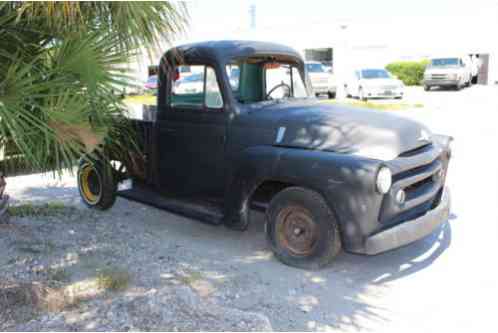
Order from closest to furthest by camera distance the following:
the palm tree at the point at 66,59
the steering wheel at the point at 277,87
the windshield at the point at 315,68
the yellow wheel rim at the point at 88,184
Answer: the palm tree at the point at 66,59 → the steering wheel at the point at 277,87 → the yellow wheel rim at the point at 88,184 → the windshield at the point at 315,68

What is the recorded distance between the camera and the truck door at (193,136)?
15.3ft

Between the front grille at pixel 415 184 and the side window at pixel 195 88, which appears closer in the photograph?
the front grille at pixel 415 184

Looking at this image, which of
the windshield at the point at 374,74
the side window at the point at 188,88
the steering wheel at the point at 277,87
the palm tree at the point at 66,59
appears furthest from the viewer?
the windshield at the point at 374,74

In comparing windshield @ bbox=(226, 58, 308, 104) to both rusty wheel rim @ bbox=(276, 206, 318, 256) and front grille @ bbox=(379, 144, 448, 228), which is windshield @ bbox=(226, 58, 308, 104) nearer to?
rusty wheel rim @ bbox=(276, 206, 318, 256)

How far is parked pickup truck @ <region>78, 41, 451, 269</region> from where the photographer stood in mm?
3801

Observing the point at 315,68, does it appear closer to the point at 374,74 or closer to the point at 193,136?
the point at 374,74

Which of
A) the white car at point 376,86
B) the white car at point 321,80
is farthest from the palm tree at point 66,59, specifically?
the white car at point 376,86

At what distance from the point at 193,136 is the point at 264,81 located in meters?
0.95

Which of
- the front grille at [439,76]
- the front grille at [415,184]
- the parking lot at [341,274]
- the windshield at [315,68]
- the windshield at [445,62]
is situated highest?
the windshield at [445,62]

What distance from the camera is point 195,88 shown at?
4941 mm

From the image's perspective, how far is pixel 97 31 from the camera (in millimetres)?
3531

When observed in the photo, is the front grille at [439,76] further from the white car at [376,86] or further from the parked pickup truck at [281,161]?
the parked pickup truck at [281,161]

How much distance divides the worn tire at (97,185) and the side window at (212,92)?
147 centimetres

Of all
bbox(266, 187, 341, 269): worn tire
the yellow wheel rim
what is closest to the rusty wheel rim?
bbox(266, 187, 341, 269): worn tire
